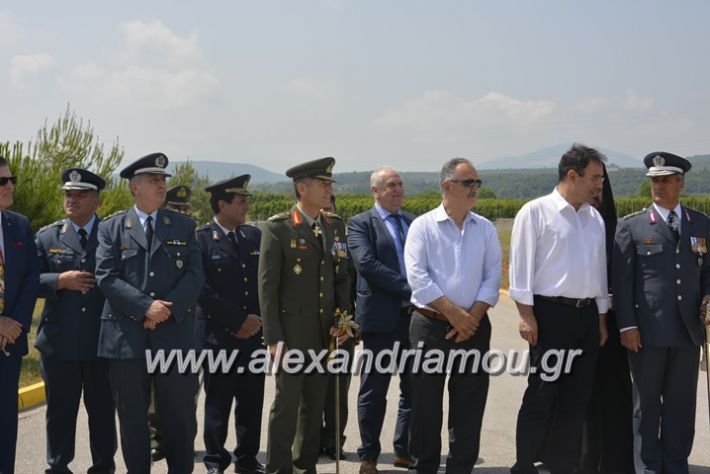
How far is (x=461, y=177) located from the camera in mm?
5250

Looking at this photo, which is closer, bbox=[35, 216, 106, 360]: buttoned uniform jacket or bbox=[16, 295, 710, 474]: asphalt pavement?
bbox=[35, 216, 106, 360]: buttoned uniform jacket

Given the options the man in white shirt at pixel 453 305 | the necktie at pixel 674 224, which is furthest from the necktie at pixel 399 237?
the necktie at pixel 674 224

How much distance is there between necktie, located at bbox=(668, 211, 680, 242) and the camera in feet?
17.6

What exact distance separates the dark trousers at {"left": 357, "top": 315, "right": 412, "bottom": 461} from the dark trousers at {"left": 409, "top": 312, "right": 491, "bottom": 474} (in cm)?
61

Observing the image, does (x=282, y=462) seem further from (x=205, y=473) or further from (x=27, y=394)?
(x=27, y=394)

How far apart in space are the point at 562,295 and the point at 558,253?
28cm

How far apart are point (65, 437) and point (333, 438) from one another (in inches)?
80.9

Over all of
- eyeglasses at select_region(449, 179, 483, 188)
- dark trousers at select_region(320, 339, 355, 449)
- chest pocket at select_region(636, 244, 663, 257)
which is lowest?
dark trousers at select_region(320, 339, 355, 449)

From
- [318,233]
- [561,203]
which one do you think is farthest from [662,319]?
[318,233]

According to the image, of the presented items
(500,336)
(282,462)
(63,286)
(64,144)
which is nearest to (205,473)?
(282,462)

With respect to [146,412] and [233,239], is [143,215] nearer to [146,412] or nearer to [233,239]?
[233,239]

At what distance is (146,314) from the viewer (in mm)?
4820

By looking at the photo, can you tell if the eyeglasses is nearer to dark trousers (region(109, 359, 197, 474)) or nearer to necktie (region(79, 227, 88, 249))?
dark trousers (region(109, 359, 197, 474))

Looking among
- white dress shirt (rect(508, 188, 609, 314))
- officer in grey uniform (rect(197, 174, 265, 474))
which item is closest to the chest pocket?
white dress shirt (rect(508, 188, 609, 314))
